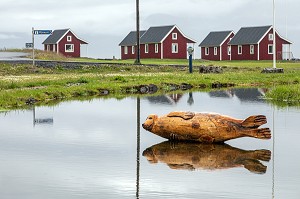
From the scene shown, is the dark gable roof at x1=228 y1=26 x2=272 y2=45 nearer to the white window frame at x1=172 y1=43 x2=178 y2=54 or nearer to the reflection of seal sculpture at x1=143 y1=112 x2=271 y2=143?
the white window frame at x1=172 y1=43 x2=178 y2=54

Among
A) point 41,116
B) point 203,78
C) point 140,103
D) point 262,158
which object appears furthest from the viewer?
point 203,78

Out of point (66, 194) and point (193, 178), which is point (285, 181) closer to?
point (193, 178)

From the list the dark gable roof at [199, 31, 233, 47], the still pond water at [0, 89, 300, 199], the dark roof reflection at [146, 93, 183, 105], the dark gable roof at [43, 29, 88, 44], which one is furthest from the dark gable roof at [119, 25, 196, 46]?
the still pond water at [0, 89, 300, 199]

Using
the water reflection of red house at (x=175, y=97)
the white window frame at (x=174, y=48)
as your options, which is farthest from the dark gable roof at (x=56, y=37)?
the water reflection of red house at (x=175, y=97)

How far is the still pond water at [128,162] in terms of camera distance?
12.1 meters

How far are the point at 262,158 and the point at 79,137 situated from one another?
5.84 meters

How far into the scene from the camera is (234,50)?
3693 inches

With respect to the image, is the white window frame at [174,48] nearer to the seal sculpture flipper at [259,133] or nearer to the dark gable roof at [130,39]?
the dark gable roof at [130,39]

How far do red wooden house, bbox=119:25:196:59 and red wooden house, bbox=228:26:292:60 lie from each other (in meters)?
6.87

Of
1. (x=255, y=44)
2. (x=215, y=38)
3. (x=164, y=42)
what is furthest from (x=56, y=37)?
(x=255, y=44)

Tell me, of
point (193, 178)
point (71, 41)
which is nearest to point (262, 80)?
point (193, 178)

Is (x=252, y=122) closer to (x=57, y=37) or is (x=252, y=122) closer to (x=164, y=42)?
(x=164, y=42)

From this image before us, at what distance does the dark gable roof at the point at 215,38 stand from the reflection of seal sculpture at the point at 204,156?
79.9 m

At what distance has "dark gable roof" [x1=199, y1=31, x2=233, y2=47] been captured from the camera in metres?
96.7
